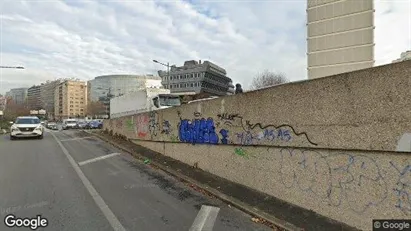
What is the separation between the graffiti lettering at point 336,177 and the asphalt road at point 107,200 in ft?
3.84

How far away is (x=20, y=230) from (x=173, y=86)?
107 meters

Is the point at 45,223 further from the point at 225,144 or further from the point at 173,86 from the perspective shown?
the point at 173,86

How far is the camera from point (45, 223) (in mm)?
5391

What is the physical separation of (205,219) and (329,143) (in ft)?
8.29

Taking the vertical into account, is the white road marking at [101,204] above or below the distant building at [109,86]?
below

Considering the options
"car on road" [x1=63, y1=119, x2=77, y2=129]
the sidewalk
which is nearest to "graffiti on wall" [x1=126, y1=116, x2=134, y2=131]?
the sidewalk

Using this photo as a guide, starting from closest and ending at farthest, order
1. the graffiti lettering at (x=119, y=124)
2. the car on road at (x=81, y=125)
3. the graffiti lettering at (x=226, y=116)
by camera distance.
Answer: the graffiti lettering at (x=226, y=116)
the graffiti lettering at (x=119, y=124)
the car on road at (x=81, y=125)

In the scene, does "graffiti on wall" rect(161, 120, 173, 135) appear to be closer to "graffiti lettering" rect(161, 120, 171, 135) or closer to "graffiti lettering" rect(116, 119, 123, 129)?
"graffiti lettering" rect(161, 120, 171, 135)

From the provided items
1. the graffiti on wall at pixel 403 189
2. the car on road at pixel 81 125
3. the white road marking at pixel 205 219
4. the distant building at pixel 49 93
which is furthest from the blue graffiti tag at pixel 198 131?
the distant building at pixel 49 93

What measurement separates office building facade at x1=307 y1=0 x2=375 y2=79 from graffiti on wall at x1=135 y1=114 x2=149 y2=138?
28.1 ft

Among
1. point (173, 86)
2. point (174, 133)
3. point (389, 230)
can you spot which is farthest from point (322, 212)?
point (173, 86)

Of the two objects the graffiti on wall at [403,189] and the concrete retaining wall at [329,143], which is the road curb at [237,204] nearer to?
the concrete retaining wall at [329,143]

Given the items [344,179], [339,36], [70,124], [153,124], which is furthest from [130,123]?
[70,124]

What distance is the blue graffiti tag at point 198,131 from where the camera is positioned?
9375 millimetres
